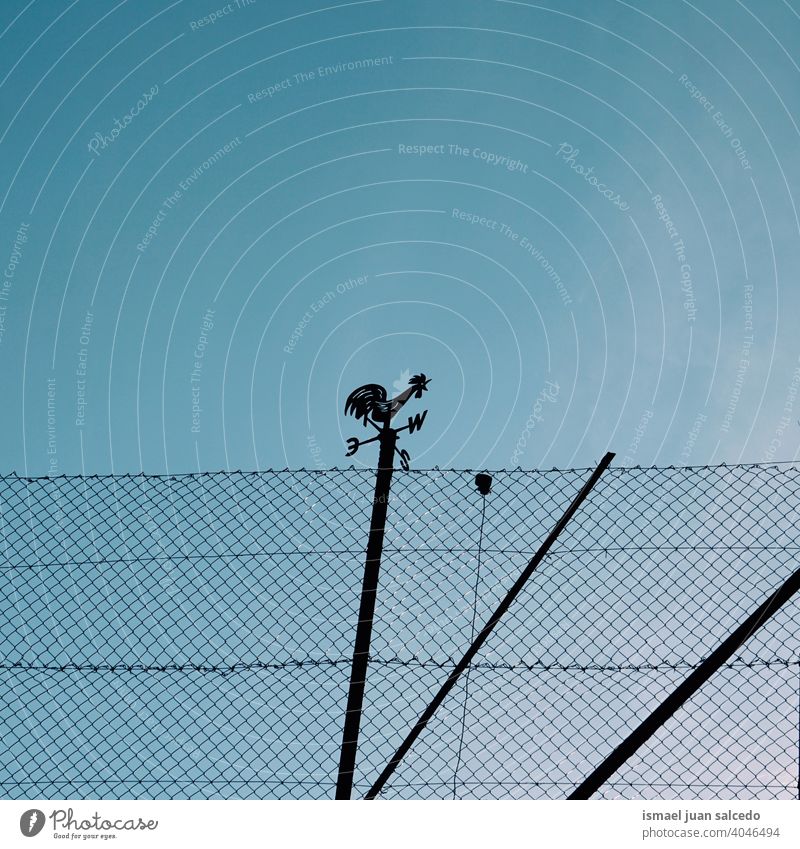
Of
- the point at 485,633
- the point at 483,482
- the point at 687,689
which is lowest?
the point at 687,689

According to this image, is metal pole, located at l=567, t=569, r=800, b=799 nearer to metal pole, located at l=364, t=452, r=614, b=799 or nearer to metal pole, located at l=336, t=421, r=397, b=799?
metal pole, located at l=364, t=452, r=614, b=799

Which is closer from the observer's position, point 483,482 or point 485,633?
point 485,633

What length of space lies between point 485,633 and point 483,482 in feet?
2.41

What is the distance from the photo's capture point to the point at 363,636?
137 inches

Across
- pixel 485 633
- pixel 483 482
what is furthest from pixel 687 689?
pixel 483 482

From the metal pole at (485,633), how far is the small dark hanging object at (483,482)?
1.27 ft

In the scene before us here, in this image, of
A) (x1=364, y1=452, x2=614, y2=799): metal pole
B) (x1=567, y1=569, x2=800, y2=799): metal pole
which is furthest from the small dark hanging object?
(x1=567, y1=569, x2=800, y2=799): metal pole

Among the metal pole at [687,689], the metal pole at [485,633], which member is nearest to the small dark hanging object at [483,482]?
the metal pole at [485,633]

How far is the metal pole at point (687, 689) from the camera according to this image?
2932mm

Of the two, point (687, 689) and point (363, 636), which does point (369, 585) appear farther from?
point (687, 689)

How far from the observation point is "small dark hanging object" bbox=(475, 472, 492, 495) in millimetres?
3645

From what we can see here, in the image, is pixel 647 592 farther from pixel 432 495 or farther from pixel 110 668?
pixel 110 668
